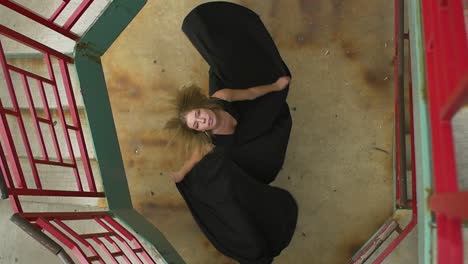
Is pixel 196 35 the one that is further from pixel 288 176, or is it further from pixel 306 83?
pixel 288 176

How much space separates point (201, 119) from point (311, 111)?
1.21m

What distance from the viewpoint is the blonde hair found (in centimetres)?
234

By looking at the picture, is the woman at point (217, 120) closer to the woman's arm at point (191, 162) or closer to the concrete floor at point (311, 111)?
the woman's arm at point (191, 162)

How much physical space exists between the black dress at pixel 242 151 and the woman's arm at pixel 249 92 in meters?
0.03

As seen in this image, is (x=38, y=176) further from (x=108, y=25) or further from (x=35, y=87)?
(x=35, y=87)

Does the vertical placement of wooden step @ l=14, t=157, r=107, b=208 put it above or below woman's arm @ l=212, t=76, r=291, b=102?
below

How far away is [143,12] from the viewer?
3.42 meters

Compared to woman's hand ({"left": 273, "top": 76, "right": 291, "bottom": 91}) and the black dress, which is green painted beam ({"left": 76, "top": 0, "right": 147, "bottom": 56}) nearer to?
the black dress

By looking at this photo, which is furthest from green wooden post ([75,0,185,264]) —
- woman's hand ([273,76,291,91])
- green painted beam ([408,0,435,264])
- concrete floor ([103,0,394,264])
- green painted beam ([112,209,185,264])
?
green painted beam ([408,0,435,264])

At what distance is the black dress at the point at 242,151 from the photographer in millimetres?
2477

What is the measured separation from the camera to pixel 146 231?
8.27 feet

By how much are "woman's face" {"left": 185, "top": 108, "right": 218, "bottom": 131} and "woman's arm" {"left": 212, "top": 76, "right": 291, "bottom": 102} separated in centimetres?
29

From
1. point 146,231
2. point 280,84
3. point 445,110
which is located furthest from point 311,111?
point 445,110

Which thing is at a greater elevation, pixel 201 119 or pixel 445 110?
pixel 201 119
